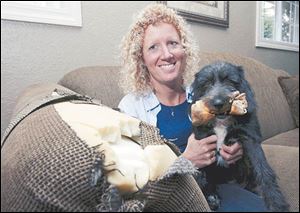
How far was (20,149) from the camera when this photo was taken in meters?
0.48

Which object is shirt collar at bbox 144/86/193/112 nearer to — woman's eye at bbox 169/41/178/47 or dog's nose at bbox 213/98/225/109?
woman's eye at bbox 169/41/178/47

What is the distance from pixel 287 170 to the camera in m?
1.00

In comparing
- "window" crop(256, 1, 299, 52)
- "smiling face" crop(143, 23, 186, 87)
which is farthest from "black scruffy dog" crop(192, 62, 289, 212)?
"window" crop(256, 1, 299, 52)

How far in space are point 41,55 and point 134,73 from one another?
0.50 meters

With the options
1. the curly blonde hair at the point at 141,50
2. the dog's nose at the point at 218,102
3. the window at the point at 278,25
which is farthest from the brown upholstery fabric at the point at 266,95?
the window at the point at 278,25

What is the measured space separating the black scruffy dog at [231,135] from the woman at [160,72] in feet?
0.57

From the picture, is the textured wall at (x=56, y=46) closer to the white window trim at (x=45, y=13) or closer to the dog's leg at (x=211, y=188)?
the white window trim at (x=45, y=13)

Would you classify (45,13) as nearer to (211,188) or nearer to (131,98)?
(131,98)

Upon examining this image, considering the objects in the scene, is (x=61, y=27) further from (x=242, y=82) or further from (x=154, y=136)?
(x=154, y=136)

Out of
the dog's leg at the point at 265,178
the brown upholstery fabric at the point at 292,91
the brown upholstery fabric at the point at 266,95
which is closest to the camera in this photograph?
the dog's leg at the point at 265,178

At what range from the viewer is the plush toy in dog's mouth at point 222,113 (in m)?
1.04

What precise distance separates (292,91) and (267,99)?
0.26 metres

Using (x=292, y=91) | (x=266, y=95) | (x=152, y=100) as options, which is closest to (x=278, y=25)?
(x=292, y=91)

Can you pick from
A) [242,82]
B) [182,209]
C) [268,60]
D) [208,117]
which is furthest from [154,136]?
[268,60]
